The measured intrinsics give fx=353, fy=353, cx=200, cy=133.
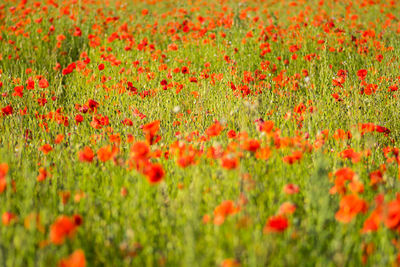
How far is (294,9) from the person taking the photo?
8.92 meters

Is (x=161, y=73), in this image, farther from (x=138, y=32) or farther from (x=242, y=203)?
(x=242, y=203)

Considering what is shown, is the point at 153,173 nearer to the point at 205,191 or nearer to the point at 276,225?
the point at 205,191

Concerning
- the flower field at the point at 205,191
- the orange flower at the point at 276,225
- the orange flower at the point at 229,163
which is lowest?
the flower field at the point at 205,191

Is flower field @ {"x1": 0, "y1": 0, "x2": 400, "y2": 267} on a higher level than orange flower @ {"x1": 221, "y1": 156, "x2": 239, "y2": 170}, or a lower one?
A: lower

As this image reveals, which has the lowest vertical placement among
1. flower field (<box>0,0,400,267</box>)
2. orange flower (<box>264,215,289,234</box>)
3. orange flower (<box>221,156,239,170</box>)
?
flower field (<box>0,0,400,267</box>)

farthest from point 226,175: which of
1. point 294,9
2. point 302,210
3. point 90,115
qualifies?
point 294,9

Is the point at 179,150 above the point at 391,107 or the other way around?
above

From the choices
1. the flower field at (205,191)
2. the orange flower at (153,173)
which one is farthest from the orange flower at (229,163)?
the orange flower at (153,173)

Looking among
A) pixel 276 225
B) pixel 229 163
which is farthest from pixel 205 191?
pixel 276 225

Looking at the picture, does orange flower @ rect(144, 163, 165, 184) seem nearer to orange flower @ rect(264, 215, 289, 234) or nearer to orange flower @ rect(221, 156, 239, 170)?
orange flower @ rect(221, 156, 239, 170)

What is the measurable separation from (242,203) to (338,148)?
3.82 feet

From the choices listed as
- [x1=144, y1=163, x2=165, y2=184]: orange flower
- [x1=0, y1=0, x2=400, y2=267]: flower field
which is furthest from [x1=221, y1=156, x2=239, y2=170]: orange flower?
[x1=144, y1=163, x2=165, y2=184]: orange flower

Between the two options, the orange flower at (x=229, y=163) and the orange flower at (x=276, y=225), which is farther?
the orange flower at (x=229, y=163)

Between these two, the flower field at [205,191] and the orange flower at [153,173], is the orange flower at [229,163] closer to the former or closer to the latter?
the flower field at [205,191]
